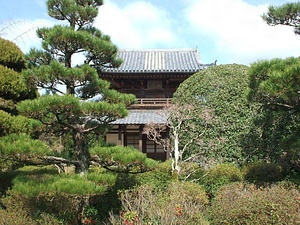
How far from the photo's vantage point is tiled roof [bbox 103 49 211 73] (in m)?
15.9

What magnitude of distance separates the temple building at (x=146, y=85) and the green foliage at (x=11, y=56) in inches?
288

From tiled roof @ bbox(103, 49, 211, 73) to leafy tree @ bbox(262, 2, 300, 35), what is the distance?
27.6 ft

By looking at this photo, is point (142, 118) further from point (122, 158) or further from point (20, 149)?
point (20, 149)

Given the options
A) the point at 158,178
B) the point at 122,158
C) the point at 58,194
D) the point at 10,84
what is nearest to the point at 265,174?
the point at 158,178

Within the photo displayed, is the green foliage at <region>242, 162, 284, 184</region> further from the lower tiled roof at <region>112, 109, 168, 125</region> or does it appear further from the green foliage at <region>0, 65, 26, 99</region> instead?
the lower tiled roof at <region>112, 109, 168, 125</region>

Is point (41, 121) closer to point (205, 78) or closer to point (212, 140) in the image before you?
point (212, 140)

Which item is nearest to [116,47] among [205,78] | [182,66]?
[205,78]

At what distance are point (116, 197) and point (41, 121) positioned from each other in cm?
301

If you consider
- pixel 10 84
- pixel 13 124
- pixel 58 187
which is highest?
pixel 10 84

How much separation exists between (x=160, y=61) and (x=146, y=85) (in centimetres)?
220

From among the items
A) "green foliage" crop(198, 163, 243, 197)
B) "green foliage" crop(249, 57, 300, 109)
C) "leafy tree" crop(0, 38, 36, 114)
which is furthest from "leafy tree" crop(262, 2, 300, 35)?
"leafy tree" crop(0, 38, 36, 114)

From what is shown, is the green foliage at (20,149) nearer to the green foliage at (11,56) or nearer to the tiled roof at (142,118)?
the green foliage at (11,56)

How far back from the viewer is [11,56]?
279 inches

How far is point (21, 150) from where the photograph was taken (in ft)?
16.6
